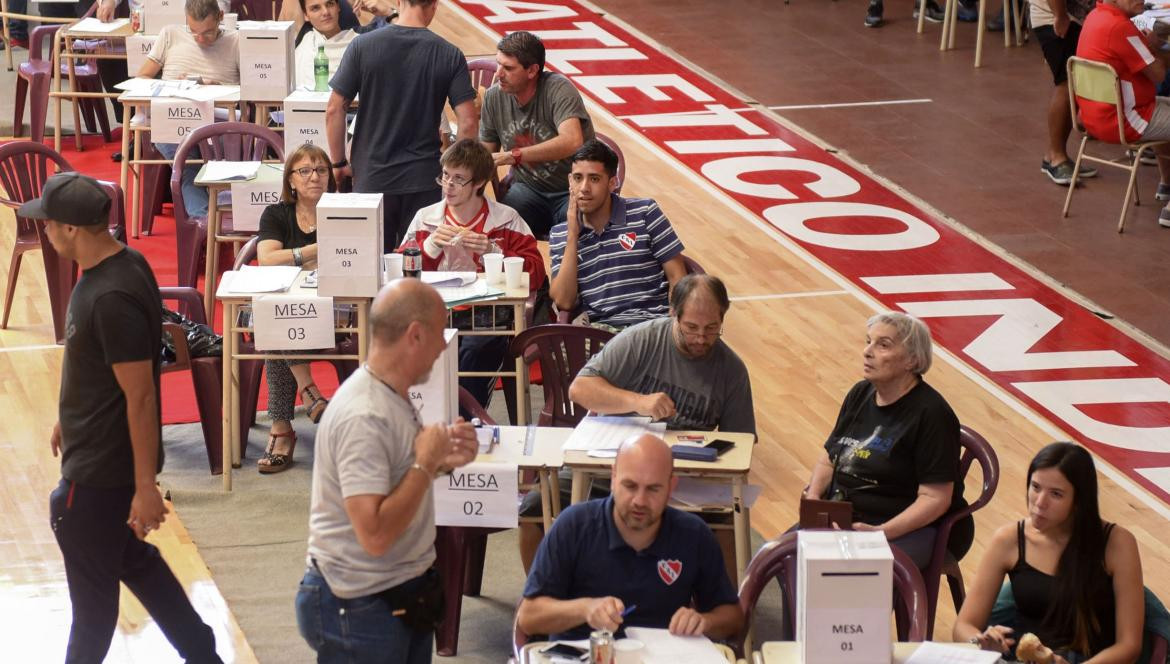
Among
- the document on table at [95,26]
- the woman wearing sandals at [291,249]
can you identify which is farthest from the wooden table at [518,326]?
the document on table at [95,26]

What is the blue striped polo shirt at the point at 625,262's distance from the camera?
6586 mm

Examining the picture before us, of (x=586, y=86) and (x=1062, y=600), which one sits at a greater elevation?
(x=1062, y=600)

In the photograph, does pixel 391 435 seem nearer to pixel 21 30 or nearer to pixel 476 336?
pixel 476 336

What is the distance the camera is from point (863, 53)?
46.5ft

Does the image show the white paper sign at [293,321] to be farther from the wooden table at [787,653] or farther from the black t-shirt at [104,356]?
the wooden table at [787,653]

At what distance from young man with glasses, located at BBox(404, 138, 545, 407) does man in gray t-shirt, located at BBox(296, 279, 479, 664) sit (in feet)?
9.32

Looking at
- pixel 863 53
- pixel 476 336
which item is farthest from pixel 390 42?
pixel 863 53

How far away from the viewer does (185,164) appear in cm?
845

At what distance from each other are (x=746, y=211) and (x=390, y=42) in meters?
3.43

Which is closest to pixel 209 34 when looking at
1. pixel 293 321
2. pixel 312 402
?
pixel 312 402

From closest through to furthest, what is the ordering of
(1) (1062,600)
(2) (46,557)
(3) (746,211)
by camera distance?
(1) (1062,600) → (2) (46,557) → (3) (746,211)

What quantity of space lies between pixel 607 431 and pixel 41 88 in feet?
24.5

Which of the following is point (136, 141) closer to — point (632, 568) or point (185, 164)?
point (185, 164)

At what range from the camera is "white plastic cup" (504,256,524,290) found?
6285 millimetres
